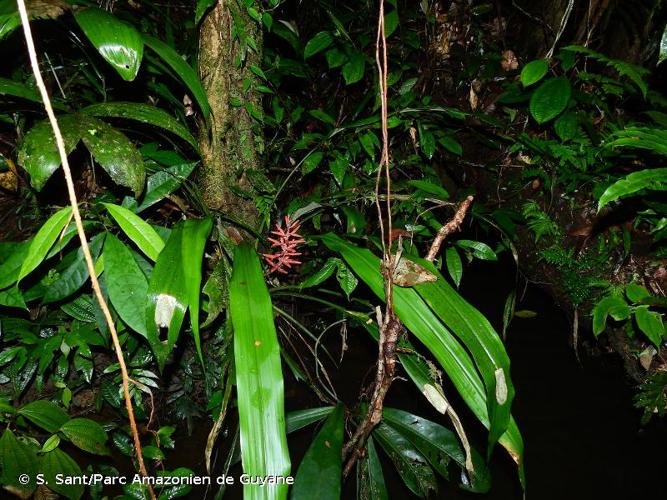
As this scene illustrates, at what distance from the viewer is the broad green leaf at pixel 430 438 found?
3.98ft

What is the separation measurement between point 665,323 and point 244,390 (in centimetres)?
112

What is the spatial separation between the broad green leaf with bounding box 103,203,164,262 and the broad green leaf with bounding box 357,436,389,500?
2.19 ft

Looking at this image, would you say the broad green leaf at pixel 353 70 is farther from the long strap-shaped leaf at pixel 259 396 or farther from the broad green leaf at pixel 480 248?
the long strap-shaped leaf at pixel 259 396

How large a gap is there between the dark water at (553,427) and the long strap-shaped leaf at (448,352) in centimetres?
35

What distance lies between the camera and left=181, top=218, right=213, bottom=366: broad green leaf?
89 cm

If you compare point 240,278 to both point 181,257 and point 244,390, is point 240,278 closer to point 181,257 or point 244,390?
point 181,257

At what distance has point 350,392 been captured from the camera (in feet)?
5.24

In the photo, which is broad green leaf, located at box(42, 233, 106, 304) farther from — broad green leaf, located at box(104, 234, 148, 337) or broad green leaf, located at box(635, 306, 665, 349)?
broad green leaf, located at box(635, 306, 665, 349)

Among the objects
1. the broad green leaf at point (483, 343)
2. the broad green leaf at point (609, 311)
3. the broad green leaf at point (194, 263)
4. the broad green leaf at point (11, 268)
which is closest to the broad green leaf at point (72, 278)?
the broad green leaf at point (11, 268)

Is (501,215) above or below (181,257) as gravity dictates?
above

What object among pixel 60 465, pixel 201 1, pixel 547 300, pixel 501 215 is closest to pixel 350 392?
pixel 501 215

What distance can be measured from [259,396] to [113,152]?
486 mm

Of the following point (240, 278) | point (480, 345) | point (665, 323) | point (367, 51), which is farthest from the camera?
point (367, 51)

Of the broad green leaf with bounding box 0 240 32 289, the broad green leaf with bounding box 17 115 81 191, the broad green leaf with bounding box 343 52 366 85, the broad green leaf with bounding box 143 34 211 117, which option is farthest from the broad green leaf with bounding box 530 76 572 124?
the broad green leaf with bounding box 0 240 32 289
